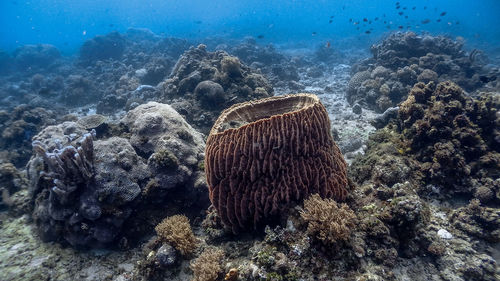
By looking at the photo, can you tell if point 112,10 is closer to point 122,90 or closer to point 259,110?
point 122,90

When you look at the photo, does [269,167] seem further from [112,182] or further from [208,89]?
[208,89]

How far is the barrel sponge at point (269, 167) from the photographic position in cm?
370

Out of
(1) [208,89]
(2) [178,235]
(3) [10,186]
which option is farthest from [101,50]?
(2) [178,235]

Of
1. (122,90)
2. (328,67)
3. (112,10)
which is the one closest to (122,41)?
(122,90)

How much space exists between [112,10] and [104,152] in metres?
189

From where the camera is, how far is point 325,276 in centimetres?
290

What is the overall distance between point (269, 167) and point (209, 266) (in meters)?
1.63

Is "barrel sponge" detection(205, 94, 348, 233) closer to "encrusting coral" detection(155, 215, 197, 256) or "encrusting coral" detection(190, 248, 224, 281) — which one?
"encrusting coral" detection(190, 248, 224, 281)

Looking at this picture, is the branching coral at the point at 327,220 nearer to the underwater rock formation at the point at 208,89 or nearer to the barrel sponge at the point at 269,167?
the barrel sponge at the point at 269,167

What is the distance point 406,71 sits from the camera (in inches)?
518

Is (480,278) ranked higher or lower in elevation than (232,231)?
lower

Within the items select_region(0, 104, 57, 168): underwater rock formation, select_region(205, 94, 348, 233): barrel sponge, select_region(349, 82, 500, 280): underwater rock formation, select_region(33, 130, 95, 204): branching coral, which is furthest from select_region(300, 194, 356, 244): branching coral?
select_region(0, 104, 57, 168): underwater rock formation

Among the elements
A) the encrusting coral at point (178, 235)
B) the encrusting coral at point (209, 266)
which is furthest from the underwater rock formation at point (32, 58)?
the encrusting coral at point (209, 266)

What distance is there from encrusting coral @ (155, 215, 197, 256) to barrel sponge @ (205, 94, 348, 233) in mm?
781
